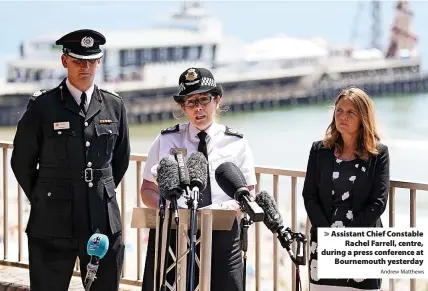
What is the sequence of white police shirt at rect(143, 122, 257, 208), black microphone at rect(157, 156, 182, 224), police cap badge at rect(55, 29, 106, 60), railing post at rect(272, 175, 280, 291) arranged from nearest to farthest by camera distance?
black microphone at rect(157, 156, 182, 224)
white police shirt at rect(143, 122, 257, 208)
police cap badge at rect(55, 29, 106, 60)
railing post at rect(272, 175, 280, 291)

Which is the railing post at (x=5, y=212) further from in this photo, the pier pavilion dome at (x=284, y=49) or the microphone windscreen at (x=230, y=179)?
the pier pavilion dome at (x=284, y=49)

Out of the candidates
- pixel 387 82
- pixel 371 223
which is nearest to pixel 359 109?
pixel 371 223

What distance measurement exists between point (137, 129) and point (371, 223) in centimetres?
2767

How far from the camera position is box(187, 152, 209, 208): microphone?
8.39 ft

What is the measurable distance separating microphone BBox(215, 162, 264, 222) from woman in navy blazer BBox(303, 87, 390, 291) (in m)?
0.93

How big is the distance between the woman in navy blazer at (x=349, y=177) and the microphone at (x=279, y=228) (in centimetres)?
93

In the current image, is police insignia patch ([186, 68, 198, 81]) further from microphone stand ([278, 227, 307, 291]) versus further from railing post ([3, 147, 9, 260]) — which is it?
railing post ([3, 147, 9, 260])

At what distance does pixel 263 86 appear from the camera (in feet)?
120

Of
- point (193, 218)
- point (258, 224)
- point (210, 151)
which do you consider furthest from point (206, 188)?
point (258, 224)

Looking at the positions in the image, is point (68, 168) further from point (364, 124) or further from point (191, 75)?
point (364, 124)

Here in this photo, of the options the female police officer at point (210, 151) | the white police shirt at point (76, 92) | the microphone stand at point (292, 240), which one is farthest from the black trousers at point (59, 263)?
the microphone stand at point (292, 240)

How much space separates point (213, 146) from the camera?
3213 millimetres

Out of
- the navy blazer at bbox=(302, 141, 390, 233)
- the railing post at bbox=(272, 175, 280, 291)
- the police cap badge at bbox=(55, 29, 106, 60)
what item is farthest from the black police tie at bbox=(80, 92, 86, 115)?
the railing post at bbox=(272, 175, 280, 291)

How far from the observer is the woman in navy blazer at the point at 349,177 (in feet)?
11.5
